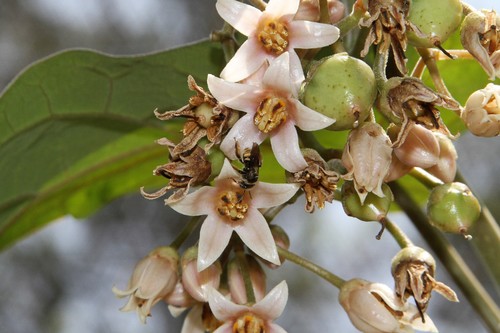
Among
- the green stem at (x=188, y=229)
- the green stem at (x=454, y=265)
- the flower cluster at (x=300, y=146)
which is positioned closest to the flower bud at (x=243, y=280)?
the flower cluster at (x=300, y=146)

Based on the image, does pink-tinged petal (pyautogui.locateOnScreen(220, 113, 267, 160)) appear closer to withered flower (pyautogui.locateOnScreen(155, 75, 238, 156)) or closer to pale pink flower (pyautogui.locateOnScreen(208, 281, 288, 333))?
withered flower (pyautogui.locateOnScreen(155, 75, 238, 156))

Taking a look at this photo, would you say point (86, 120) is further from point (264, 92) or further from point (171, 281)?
point (264, 92)

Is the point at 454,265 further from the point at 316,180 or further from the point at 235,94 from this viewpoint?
the point at 235,94

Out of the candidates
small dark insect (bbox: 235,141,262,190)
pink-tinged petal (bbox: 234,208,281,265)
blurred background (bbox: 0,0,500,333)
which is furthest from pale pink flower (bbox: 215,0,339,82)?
blurred background (bbox: 0,0,500,333)

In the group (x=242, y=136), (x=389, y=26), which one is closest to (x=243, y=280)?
(x=242, y=136)

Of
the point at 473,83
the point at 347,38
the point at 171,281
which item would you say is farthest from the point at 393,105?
the point at 473,83

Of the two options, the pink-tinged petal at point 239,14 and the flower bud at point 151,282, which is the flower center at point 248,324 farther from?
the pink-tinged petal at point 239,14
